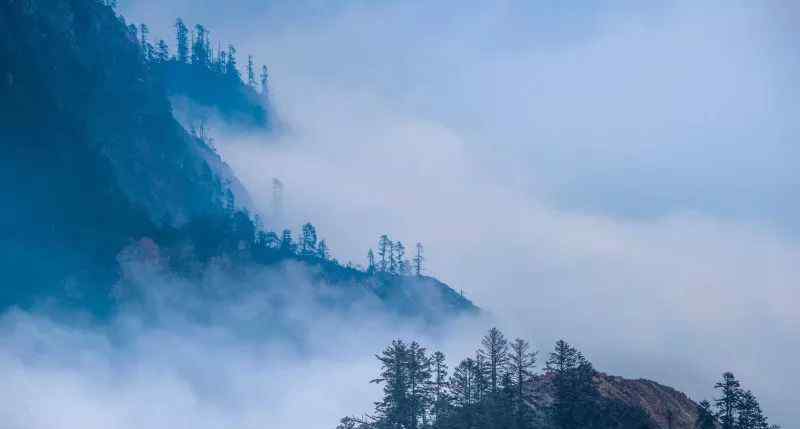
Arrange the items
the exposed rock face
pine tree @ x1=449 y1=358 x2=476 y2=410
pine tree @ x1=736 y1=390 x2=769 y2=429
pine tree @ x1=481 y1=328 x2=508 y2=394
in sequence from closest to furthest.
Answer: pine tree @ x1=736 y1=390 x2=769 y2=429 < pine tree @ x1=449 y1=358 x2=476 y2=410 < pine tree @ x1=481 y1=328 x2=508 y2=394 < the exposed rock face

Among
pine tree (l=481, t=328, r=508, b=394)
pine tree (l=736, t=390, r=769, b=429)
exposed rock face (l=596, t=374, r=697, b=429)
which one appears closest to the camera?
pine tree (l=736, t=390, r=769, b=429)

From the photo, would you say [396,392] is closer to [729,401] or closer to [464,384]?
[464,384]

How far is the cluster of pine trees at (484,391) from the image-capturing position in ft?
239

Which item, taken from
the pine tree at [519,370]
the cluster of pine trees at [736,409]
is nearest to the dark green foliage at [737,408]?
the cluster of pine trees at [736,409]

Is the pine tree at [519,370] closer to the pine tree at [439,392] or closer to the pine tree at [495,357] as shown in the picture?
the pine tree at [495,357]

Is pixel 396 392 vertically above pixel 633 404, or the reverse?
pixel 396 392

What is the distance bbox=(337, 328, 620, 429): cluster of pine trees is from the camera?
72.9 m

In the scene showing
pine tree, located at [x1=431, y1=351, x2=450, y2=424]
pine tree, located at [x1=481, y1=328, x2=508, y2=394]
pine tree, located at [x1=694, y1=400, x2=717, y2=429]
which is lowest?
pine tree, located at [x1=694, y1=400, x2=717, y2=429]

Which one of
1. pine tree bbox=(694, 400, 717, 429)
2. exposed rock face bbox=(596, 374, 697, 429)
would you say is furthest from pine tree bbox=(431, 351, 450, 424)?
pine tree bbox=(694, 400, 717, 429)

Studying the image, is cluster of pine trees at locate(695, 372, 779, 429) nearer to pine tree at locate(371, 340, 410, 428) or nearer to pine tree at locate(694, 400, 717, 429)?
pine tree at locate(694, 400, 717, 429)

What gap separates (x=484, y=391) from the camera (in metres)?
82.4

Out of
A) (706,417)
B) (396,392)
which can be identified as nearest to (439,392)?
(396,392)

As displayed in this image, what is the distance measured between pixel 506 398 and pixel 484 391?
27.3 feet

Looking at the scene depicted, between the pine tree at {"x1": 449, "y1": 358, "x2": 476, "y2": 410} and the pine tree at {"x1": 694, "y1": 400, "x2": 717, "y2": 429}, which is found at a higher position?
the pine tree at {"x1": 449, "y1": 358, "x2": 476, "y2": 410}
